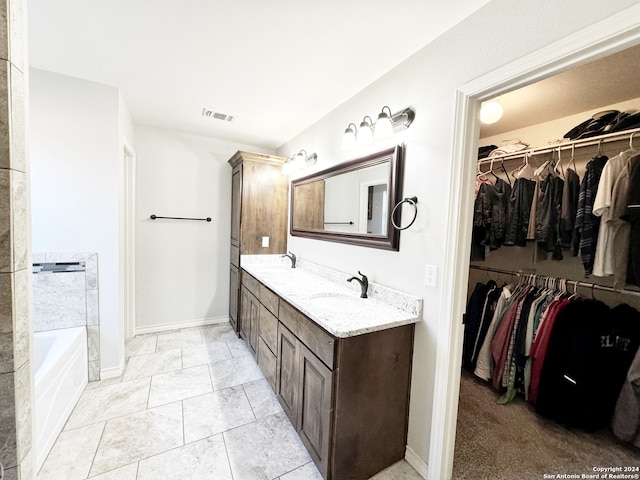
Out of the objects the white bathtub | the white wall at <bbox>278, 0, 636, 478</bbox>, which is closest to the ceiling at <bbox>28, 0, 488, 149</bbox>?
the white wall at <bbox>278, 0, 636, 478</bbox>

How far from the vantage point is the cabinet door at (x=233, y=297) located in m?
3.08

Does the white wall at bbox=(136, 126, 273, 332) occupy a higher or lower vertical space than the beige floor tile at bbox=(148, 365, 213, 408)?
higher

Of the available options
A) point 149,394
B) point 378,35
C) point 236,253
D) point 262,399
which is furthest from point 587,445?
point 236,253

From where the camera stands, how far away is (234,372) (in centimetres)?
237

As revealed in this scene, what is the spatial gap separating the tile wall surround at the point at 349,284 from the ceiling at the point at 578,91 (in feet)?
4.87

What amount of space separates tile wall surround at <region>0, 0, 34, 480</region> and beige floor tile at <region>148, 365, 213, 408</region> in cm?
141

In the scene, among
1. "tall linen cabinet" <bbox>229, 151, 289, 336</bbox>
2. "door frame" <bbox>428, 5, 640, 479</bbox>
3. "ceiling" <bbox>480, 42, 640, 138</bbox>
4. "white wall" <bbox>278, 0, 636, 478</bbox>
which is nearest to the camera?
"white wall" <bbox>278, 0, 636, 478</bbox>

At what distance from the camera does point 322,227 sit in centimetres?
248

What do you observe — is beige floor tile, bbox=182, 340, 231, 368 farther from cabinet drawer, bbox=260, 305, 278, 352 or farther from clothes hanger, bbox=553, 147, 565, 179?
clothes hanger, bbox=553, 147, 565, 179

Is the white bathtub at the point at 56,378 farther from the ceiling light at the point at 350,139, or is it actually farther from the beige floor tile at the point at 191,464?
the ceiling light at the point at 350,139

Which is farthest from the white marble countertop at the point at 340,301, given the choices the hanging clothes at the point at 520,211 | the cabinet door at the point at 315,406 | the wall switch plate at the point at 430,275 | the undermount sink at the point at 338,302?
the hanging clothes at the point at 520,211

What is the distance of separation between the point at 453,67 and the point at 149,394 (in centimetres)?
294

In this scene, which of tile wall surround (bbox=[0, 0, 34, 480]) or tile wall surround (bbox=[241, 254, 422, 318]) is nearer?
tile wall surround (bbox=[0, 0, 34, 480])

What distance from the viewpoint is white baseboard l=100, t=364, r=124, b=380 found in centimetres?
222
